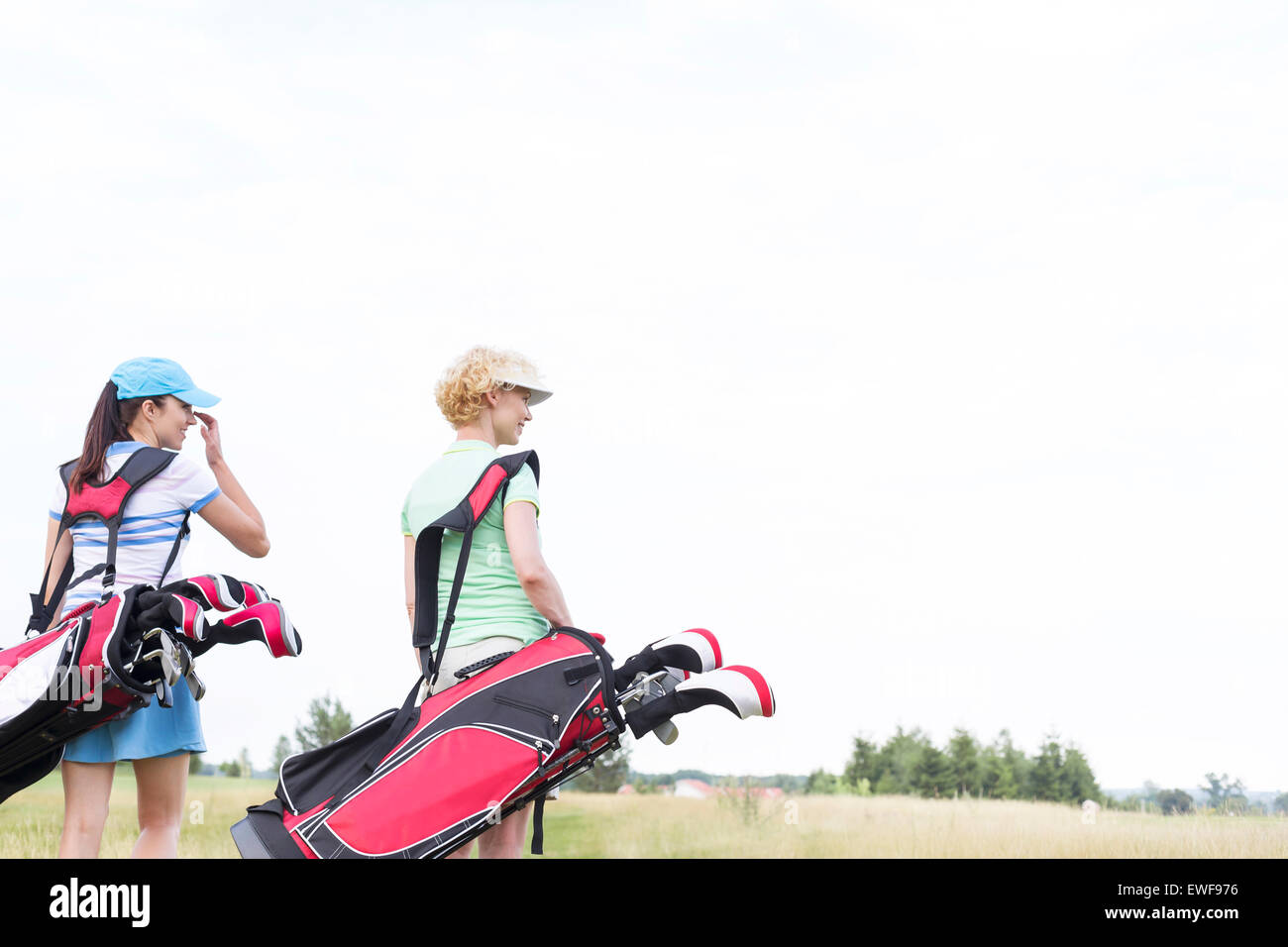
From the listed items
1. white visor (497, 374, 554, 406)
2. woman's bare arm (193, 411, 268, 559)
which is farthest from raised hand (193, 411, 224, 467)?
white visor (497, 374, 554, 406)

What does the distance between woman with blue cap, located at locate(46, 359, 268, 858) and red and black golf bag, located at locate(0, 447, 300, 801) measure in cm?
17

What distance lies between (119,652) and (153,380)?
4.61 feet

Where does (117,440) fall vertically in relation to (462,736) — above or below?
above

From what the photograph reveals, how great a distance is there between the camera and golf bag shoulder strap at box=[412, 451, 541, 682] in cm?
427

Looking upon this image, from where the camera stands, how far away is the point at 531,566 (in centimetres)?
414

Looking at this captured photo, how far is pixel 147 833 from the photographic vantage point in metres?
4.66

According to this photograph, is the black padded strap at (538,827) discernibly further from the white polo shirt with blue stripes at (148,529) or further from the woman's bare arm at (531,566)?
the white polo shirt with blue stripes at (148,529)

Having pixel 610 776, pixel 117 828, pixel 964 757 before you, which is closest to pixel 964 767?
pixel 964 757

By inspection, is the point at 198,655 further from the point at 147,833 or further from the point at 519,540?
the point at 519,540

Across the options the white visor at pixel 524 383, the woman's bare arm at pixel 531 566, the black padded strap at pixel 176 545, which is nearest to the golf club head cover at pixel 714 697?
the woman's bare arm at pixel 531 566

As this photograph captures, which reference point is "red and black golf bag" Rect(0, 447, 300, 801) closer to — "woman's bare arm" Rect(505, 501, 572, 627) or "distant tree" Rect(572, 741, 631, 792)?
"woman's bare arm" Rect(505, 501, 572, 627)
